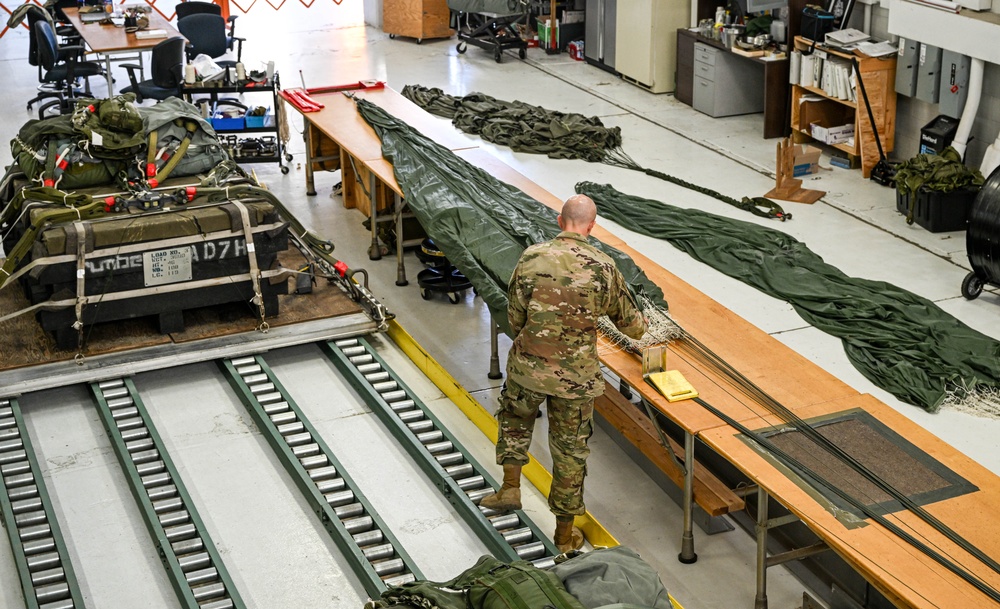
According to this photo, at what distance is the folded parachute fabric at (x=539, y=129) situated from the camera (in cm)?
1091

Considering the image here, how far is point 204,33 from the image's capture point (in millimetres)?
12781

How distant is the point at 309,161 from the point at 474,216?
10.5 feet

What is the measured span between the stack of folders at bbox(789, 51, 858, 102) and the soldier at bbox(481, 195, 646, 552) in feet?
20.3

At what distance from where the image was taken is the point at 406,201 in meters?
7.79

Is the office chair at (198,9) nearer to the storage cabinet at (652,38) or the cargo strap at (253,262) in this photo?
the storage cabinet at (652,38)

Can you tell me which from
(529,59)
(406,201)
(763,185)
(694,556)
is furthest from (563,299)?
Answer: (529,59)

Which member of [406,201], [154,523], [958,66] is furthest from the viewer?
[958,66]

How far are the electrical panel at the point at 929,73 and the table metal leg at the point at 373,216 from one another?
4685mm

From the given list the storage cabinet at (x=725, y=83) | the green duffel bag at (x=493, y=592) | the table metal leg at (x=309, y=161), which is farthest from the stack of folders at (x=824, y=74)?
the green duffel bag at (x=493, y=592)

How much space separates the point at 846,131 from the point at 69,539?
7993 millimetres

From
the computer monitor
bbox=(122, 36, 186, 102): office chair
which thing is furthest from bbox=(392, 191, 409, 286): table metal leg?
the computer monitor

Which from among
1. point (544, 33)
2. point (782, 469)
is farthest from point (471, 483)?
point (544, 33)

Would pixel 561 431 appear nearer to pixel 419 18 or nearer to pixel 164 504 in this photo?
pixel 164 504

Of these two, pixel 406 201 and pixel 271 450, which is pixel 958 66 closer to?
pixel 406 201
